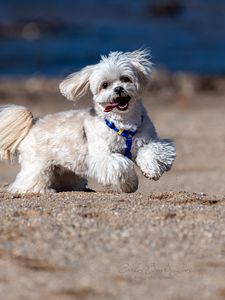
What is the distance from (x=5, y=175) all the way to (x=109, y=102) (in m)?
3.61

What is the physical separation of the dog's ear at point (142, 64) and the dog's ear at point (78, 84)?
37 cm

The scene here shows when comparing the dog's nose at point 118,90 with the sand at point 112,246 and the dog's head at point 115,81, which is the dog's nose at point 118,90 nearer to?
the dog's head at point 115,81

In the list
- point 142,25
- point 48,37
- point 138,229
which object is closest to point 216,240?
point 138,229

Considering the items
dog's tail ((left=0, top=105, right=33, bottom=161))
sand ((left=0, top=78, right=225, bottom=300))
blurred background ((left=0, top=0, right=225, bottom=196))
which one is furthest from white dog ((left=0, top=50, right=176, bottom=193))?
blurred background ((left=0, top=0, right=225, bottom=196))

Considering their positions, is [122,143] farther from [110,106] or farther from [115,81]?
[115,81]

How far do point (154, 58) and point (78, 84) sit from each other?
1550 centimetres

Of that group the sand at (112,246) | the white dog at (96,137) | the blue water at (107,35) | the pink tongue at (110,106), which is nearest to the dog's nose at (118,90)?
the white dog at (96,137)

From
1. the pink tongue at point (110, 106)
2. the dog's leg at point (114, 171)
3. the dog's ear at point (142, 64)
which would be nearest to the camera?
the dog's leg at point (114, 171)

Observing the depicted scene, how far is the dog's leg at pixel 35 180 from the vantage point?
8.10 m

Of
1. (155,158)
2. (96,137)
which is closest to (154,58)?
(96,137)

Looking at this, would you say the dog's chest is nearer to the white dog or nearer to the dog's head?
the white dog

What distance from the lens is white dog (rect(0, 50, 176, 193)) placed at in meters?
7.56

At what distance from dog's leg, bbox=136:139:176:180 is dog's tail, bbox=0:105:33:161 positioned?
1.23 metres

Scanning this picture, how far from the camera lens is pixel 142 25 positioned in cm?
3219
